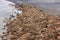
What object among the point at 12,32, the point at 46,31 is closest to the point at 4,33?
the point at 12,32

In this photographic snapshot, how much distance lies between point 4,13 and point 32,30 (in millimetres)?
3666

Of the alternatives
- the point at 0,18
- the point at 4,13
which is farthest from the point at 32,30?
the point at 4,13

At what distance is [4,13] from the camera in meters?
9.76

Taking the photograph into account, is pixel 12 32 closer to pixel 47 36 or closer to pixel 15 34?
pixel 15 34

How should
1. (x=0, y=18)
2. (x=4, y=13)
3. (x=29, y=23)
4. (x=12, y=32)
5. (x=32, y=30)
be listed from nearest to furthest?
(x=32, y=30), (x=12, y=32), (x=29, y=23), (x=0, y=18), (x=4, y=13)

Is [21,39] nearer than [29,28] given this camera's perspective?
Yes

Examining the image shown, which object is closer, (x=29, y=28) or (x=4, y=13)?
(x=29, y=28)

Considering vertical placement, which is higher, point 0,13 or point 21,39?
point 0,13

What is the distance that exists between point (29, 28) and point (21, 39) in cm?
83

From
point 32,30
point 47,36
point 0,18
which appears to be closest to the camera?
point 47,36

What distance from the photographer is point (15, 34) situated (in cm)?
652

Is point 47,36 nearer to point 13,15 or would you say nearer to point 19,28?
point 19,28

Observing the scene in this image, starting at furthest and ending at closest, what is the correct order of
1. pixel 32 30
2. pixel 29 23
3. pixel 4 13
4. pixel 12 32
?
pixel 4 13 → pixel 29 23 → pixel 12 32 → pixel 32 30

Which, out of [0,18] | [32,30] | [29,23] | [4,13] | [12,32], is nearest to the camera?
[32,30]
